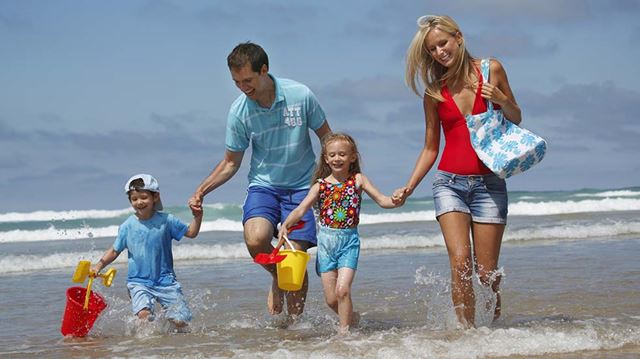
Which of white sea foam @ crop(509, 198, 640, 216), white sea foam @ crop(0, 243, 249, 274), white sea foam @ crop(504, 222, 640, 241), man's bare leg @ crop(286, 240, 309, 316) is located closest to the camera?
man's bare leg @ crop(286, 240, 309, 316)

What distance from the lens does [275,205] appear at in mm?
6402

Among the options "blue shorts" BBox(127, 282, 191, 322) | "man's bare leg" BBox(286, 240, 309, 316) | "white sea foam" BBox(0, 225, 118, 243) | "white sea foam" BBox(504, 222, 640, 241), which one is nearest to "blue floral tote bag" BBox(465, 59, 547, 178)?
"man's bare leg" BBox(286, 240, 309, 316)

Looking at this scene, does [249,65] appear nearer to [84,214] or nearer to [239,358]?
[239,358]

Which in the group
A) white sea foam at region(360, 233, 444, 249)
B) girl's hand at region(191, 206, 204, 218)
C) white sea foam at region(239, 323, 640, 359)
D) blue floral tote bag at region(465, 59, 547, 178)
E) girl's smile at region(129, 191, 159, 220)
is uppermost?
blue floral tote bag at region(465, 59, 547, 178)

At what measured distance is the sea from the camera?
5312 millimetres

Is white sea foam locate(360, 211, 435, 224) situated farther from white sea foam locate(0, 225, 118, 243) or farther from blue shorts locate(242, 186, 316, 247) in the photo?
blue shorts locate(242, 186, 316, 247)

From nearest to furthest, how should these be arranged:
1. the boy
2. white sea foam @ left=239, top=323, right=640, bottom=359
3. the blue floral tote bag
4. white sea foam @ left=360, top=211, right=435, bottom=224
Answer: white sea foam @ left=239, top=323, right=640, bottom=359, the blue floral tote bag, the boy, white sea foam @ left=360, top=211, right=435, bottom=224

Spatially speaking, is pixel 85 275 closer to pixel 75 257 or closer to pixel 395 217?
pixel 75 257

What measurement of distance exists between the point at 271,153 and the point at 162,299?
1.46 m

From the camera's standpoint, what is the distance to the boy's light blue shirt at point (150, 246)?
21.5ft

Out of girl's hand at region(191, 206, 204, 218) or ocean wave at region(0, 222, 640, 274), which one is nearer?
girl's hand at region(191, 206, 204, 218)

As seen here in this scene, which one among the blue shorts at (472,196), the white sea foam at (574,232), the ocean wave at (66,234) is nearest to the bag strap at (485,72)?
the blue shorts at (472,196)

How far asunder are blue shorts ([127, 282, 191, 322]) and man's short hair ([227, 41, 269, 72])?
1.88m

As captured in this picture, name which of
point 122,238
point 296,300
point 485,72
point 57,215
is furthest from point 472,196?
point 57,215
